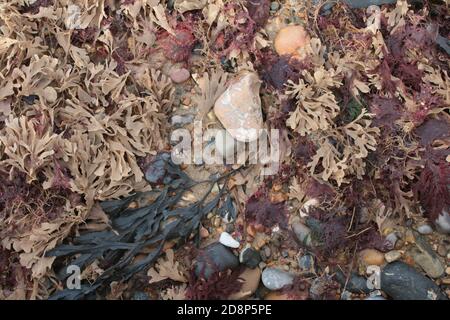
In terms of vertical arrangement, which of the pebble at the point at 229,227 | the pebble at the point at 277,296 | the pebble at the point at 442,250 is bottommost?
the pebble at the point at 277,296

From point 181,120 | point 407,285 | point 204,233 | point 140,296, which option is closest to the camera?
point 407,285

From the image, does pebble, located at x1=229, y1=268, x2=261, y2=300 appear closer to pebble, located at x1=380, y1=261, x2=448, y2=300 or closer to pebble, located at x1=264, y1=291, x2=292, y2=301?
pebble, located at x1=264, y1=291, x2=292, y2=301

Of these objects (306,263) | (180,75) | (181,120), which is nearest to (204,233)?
(306,263)

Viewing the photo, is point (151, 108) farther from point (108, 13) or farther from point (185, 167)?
point (108, 13)

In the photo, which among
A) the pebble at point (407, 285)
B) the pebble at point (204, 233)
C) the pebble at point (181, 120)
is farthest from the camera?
the pebble at point (181, 120)

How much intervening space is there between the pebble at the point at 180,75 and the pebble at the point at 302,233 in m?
1.01

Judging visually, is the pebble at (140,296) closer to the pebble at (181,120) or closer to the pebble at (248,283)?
the pebble at (248,283)

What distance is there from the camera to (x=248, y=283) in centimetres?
251

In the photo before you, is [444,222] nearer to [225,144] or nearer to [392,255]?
[392,255]

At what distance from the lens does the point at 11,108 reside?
2707mm

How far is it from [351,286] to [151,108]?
1.36 m

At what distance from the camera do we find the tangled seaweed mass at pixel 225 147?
253 cm

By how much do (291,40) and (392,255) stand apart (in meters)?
1.26

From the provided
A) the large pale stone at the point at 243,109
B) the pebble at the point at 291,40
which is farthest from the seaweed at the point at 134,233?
the pebble at the point at 291,40
